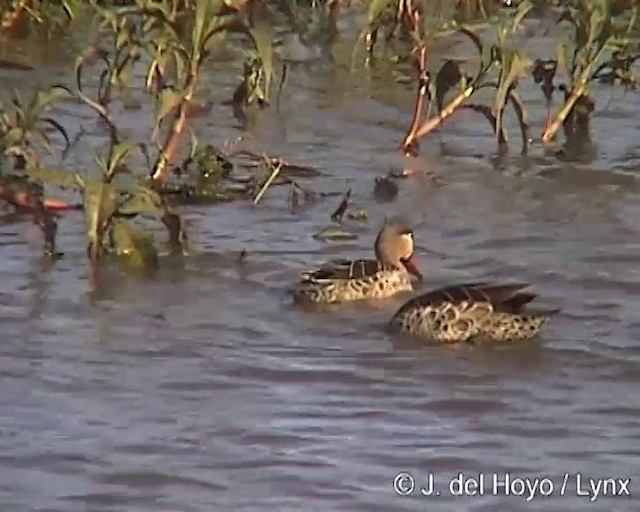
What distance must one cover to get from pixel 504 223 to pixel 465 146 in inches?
Answer: 65.1

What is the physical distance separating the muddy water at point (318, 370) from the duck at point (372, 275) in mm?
103

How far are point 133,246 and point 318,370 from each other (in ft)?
4.80

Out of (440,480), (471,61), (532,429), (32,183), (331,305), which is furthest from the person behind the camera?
(471,61)

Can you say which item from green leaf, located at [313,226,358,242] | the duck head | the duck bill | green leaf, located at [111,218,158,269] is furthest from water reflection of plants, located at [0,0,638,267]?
the duck bill

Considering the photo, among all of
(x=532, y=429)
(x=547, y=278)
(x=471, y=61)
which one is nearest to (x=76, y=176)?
(x=547, y=278)

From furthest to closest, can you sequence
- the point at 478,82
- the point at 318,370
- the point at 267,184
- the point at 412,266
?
the point at 478,82 → the point at 267,184 → the point at 412,266 → the point at 318,370

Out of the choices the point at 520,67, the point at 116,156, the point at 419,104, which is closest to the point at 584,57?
the point at 520,67

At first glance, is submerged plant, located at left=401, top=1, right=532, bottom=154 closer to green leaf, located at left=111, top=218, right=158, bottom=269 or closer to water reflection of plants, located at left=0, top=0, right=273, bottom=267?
water reflection of plants, located at left=0, top=0, right=273, bottom=267

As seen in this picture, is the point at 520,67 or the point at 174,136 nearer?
the point at 174,136

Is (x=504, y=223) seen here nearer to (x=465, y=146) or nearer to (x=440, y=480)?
(x=465, y=146)

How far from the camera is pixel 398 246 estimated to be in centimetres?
841

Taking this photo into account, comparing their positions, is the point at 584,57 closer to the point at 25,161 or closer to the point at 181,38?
the point at 181,38

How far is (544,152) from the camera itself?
10.8 meters

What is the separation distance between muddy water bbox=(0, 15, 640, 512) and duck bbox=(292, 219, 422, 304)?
103 mm
